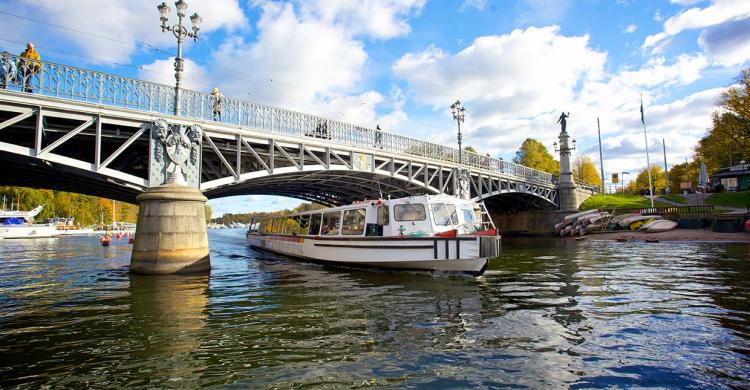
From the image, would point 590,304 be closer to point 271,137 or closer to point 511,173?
point 271,137

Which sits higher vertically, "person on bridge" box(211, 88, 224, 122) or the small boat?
"person on bridge" box(211, 88, 224, 122)

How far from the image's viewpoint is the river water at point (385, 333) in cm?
511

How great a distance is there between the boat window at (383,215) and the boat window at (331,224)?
304 cm

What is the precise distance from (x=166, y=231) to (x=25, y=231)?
59.5m

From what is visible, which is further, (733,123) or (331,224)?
(733,123)

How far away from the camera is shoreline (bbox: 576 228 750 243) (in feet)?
87.7

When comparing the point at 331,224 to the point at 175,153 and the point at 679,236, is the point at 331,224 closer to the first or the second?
the point at 175,153

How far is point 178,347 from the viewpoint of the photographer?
6.46 metres

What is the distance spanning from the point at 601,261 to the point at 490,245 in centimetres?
880

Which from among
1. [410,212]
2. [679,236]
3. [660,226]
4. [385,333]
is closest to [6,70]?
[410,212]

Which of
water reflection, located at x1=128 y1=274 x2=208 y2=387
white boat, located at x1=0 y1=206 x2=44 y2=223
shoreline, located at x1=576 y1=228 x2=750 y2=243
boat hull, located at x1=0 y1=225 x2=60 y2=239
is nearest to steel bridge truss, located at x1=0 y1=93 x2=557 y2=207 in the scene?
water reflection, located at x1=128 y1=274 x2=208 y2=387

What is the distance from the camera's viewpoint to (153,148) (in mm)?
16266

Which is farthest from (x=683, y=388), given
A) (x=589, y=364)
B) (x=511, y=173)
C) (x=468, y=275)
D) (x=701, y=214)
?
(x=511, y=173)

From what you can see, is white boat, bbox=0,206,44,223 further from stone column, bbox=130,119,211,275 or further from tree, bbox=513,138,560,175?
tree, bbox=513,138,560,175
